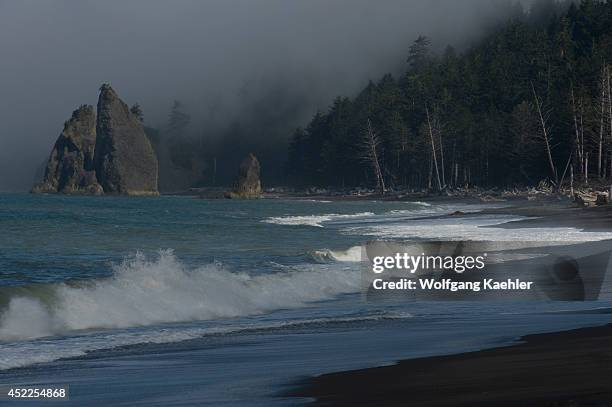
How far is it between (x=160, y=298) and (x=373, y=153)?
122487 millimetres

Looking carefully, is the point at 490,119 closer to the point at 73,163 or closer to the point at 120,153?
the point at 120,153

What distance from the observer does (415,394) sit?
30.7 feet

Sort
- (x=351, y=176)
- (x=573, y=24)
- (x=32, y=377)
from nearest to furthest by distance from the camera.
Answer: (x=32, y=377)
(x=573, y=24)
(x=351, y=176)

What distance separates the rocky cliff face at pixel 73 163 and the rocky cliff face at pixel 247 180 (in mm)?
44700

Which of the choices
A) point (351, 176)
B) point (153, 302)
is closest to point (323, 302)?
point (153, 302)

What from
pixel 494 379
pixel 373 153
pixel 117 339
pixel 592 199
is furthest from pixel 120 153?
pixel 494 379

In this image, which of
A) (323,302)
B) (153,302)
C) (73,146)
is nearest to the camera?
(153,302)

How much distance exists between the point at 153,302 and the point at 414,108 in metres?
132

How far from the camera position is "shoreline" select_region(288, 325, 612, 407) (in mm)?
8875

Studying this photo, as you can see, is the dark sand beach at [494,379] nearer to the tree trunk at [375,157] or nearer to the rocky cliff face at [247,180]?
the tree trunk at [375,157]

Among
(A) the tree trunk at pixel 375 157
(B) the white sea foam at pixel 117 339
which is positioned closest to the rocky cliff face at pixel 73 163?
(A) the tree trunk at pixel 375 157

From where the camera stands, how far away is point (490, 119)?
12606 cm

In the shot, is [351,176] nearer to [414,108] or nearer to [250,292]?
[414,108]

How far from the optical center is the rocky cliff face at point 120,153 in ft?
581
